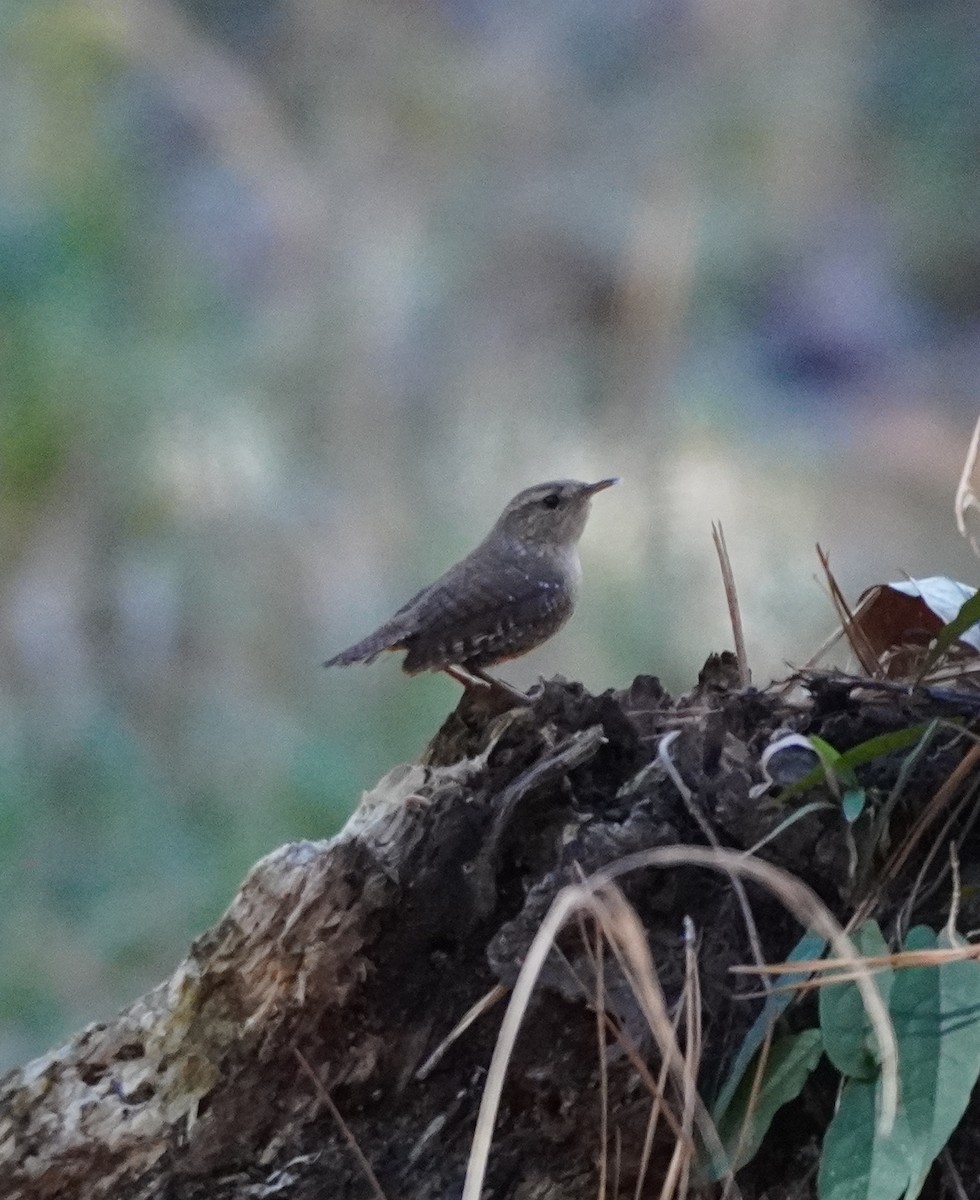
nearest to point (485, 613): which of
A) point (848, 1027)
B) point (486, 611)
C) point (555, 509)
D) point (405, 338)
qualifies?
point (486, 611)

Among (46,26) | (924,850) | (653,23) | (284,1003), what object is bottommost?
(924,850)

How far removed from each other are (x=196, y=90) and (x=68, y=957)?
4.72 feet

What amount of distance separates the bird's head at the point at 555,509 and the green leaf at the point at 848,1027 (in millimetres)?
1197

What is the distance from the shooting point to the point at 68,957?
2027 millimetres

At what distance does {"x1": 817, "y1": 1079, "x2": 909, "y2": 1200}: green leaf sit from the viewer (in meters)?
0.92

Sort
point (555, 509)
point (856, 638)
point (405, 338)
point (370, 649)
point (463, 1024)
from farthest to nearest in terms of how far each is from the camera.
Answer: point (405, 338)
point (555, 509)
point (370, 649)
point (856, 638)
point (463, 1024)

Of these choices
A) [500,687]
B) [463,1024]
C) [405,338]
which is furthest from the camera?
[405,338]

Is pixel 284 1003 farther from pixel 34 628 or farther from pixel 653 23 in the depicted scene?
pixel 653 23

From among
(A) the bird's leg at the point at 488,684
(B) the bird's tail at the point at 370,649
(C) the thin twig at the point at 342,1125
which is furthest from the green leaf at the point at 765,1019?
(B) the bird's tail at the point at 370,649

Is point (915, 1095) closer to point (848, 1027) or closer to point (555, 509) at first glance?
point (848, 1027)

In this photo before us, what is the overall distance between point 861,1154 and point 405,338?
1.65 meters

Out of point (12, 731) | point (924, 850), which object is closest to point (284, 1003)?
point (924, 850)

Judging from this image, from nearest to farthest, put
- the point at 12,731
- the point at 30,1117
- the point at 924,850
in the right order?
the point at 924,850
the point at 30,1117
the point at 12,731

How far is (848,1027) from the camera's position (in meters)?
0.98
